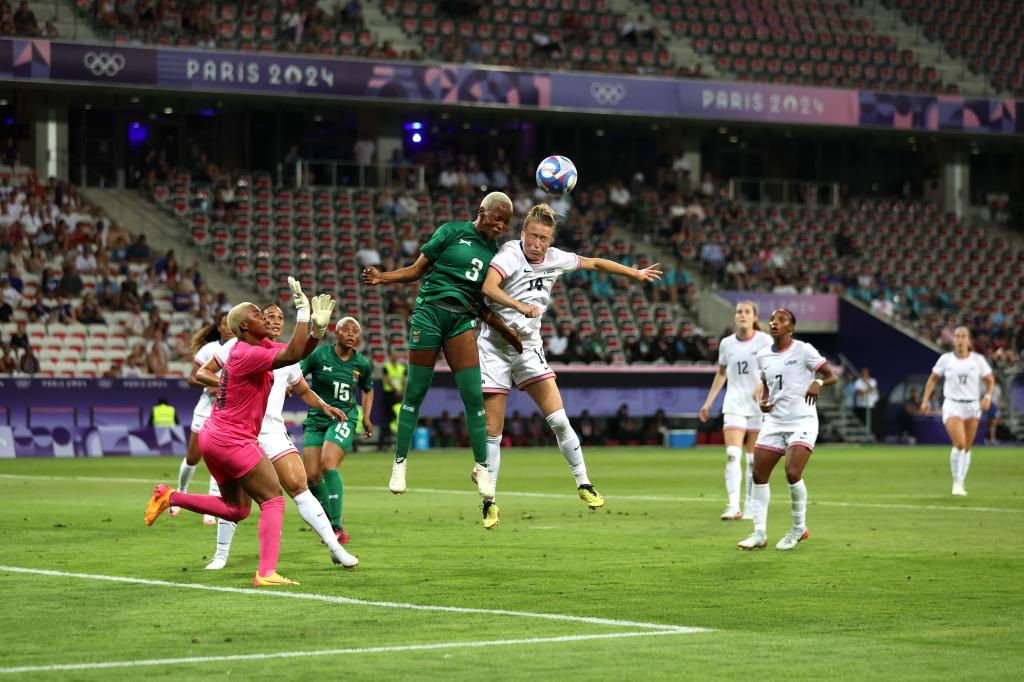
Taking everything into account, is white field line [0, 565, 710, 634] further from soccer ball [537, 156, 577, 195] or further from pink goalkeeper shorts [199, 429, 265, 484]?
soccer ball [537, 156, 577, 195]

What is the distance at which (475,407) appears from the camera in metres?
13.9

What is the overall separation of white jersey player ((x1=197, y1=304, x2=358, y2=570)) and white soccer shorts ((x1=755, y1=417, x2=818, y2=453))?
4088mm

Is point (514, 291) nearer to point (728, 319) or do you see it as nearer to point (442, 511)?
point (442, 511)

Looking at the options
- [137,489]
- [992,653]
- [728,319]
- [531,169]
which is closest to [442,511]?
[137,489]

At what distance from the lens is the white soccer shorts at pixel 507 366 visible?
14477 mm

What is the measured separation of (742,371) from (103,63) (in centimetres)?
3004

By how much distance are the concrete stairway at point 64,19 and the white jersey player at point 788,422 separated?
33.9 meters

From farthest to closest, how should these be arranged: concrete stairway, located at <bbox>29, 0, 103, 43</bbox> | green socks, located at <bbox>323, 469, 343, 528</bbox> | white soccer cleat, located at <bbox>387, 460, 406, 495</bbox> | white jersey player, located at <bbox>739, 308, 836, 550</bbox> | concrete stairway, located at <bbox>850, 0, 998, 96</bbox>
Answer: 1. concrete stairway, located at <bbox>850, 0, 998, 96</bbox>
2. concrete stairway, located at <bbox>29, 0, 103, 43</bbox>
3. green socks, located at <bbox>323, 469, 343, 528</bbox>
4. white jersey player, located at <bbox>739, 308, 836, 550</bbox>
5. white soccer cleat, located at <bbox>387, 460, 406, 495</bbox>

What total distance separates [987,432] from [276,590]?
127ft

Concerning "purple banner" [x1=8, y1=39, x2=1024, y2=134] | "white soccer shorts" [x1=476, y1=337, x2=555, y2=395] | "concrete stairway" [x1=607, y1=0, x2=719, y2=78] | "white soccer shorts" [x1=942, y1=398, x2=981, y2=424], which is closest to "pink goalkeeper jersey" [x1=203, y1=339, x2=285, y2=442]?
"white soccer shorts" [x1=476, y1=337, x2=555, y2=395]

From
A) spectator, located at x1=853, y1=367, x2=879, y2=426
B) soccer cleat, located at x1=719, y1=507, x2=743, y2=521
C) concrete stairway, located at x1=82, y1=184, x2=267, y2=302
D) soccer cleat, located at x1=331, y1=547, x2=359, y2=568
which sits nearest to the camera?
soccer cleat, located at x1=331, y1=547, x2=359, y2=568

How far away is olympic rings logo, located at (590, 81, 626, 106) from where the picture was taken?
52094mm

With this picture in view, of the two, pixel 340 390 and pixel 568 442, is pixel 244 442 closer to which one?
pixel 568 442

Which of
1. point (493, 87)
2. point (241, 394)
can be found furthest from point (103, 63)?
point (241, 394)
